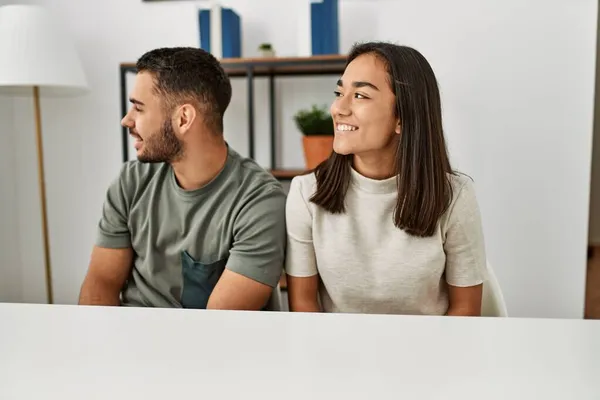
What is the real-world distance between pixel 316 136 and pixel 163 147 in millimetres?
1156

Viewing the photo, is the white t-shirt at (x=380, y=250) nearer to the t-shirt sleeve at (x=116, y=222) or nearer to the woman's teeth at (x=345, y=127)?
the woman's teeth at (x=345, y=127)

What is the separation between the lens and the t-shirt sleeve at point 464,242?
1.12 meters

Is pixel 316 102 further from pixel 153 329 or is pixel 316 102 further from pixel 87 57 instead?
pixel 153 329

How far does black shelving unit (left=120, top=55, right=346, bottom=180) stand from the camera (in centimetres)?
227

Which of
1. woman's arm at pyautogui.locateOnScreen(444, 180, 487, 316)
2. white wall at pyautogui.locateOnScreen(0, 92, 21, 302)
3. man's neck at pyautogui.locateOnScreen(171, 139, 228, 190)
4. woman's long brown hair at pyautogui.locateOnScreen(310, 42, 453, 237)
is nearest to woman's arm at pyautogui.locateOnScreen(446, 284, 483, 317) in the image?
woman's arm at pyautogui.locateOnScreen(444, 180, 487, 316)

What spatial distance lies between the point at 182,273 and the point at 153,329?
72cm

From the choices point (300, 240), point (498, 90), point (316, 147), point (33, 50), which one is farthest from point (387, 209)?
point (33, 50)

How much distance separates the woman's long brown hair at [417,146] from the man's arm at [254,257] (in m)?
0.13

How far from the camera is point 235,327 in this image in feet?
1.68

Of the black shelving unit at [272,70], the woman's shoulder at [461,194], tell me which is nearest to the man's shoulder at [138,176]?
the woman's shoulder at [461,194]

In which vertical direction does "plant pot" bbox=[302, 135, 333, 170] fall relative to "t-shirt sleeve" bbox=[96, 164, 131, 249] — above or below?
above

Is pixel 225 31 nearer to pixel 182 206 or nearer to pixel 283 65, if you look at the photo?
pixel 283 65

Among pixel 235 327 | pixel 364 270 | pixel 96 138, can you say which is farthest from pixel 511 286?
pixel 235 327

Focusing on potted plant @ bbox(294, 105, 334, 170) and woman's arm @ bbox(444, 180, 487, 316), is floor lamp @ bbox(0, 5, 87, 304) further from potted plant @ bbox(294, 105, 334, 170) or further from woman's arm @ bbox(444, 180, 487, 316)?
woman's arm @ bbox(444, 180, 487, 316)
